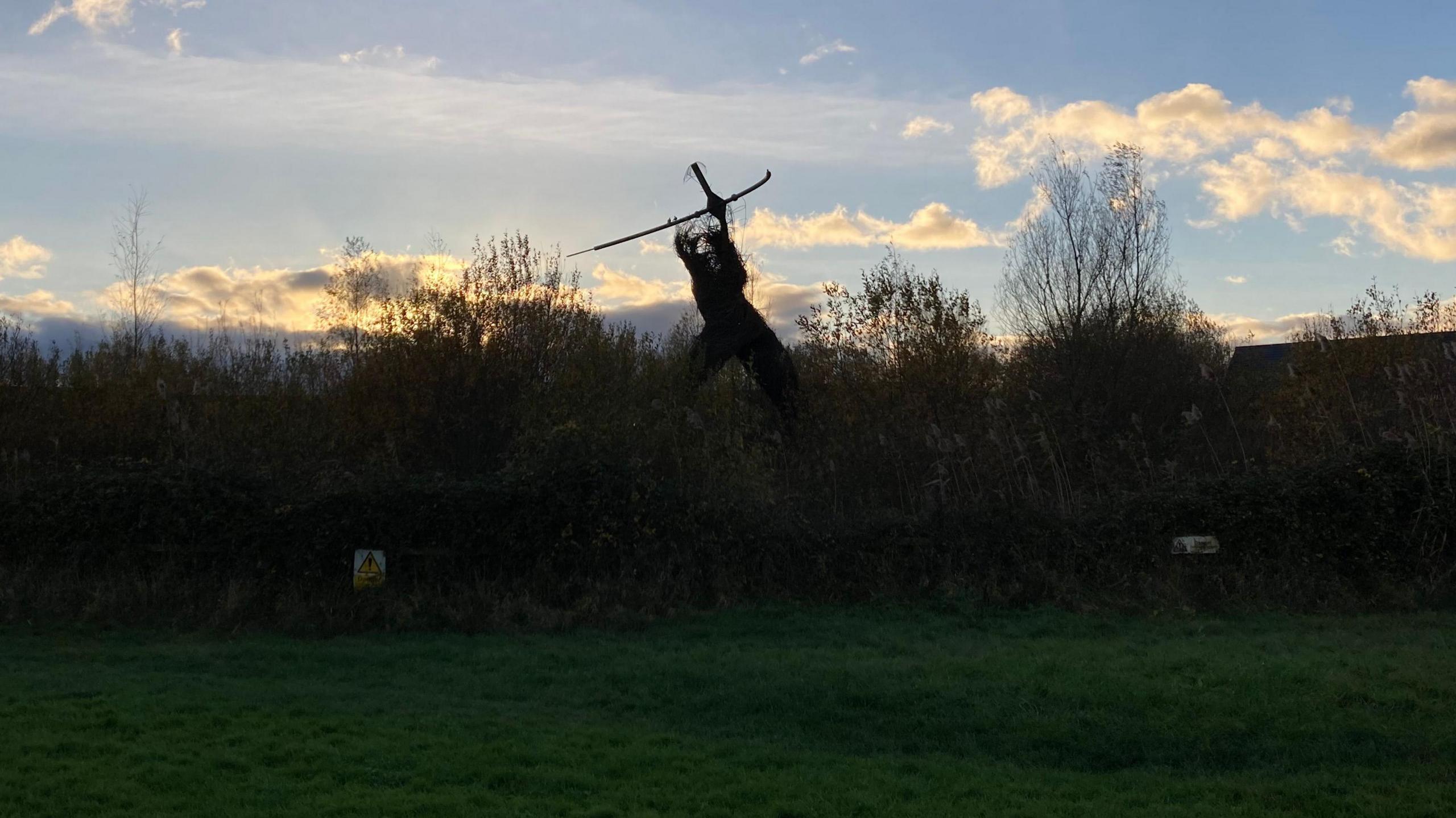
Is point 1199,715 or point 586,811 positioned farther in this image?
point 1199,715

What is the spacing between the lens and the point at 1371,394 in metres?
20.2

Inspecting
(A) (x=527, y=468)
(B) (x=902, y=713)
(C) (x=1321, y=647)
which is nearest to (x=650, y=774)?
(B) (x=902, y=713)

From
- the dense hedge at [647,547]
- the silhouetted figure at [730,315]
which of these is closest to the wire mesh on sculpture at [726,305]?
the silhouetted figure at [730,315]

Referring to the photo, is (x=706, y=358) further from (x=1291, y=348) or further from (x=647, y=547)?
(x=1291, y=348)

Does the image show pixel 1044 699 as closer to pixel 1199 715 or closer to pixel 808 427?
pixel 1199 715

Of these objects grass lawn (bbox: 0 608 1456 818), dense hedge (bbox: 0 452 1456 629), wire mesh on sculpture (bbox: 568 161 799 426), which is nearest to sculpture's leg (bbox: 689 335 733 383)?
wire mesh on sculpture (bbox: 568 161 799 426)

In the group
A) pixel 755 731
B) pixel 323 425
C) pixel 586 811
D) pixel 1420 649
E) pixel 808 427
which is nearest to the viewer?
pixel 586 811

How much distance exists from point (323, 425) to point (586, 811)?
41.5 feet

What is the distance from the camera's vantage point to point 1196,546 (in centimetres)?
Result: 1365

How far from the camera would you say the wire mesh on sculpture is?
19.7 metres

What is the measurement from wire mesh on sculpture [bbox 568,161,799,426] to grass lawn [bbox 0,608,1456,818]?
850 centimetres

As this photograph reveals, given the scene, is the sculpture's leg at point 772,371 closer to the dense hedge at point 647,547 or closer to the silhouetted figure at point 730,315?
the silhouetted figure at point 730,315

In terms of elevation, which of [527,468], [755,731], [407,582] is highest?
[527,468]

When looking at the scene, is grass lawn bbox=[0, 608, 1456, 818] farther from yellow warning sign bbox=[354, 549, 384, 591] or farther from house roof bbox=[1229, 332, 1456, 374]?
house roof bbox=[1229, 332, 1456, 374]
